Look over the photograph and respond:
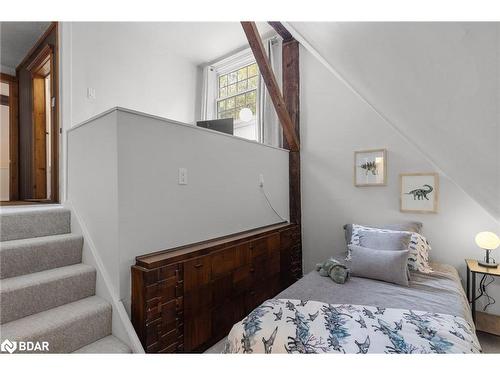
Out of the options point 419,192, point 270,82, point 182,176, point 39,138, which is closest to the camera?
point 182,176

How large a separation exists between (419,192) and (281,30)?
8.10 feet

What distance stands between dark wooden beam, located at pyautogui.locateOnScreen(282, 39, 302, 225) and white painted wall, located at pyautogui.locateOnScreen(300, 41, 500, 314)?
74 millimetres

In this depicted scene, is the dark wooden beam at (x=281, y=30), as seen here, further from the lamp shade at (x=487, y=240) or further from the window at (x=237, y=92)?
the lamp shade at (x=487, y=240)

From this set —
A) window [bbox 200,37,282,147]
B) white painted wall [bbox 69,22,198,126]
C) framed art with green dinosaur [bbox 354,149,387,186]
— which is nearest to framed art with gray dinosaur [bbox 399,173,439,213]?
framed art with green dinosaur [bbox 354,149,387,186]

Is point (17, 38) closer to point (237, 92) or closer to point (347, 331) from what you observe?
point (237, 92)

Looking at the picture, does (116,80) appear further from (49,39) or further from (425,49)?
(425,49)

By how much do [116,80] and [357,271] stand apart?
3.36 m

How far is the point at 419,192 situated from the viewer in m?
2.46

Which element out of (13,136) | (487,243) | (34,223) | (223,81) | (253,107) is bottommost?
(487,243)

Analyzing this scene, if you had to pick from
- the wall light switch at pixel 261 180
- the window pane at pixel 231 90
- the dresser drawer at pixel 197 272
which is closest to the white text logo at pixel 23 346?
the dresser drawer at pixel 197 272

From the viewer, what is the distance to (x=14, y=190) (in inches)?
152

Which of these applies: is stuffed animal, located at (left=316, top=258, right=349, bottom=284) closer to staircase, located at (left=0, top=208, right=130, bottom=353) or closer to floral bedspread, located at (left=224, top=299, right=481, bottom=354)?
floral bedspread, located at (left=224, top=299, right=481, bottom=354)

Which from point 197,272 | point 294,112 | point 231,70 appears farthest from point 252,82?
point 197,272
